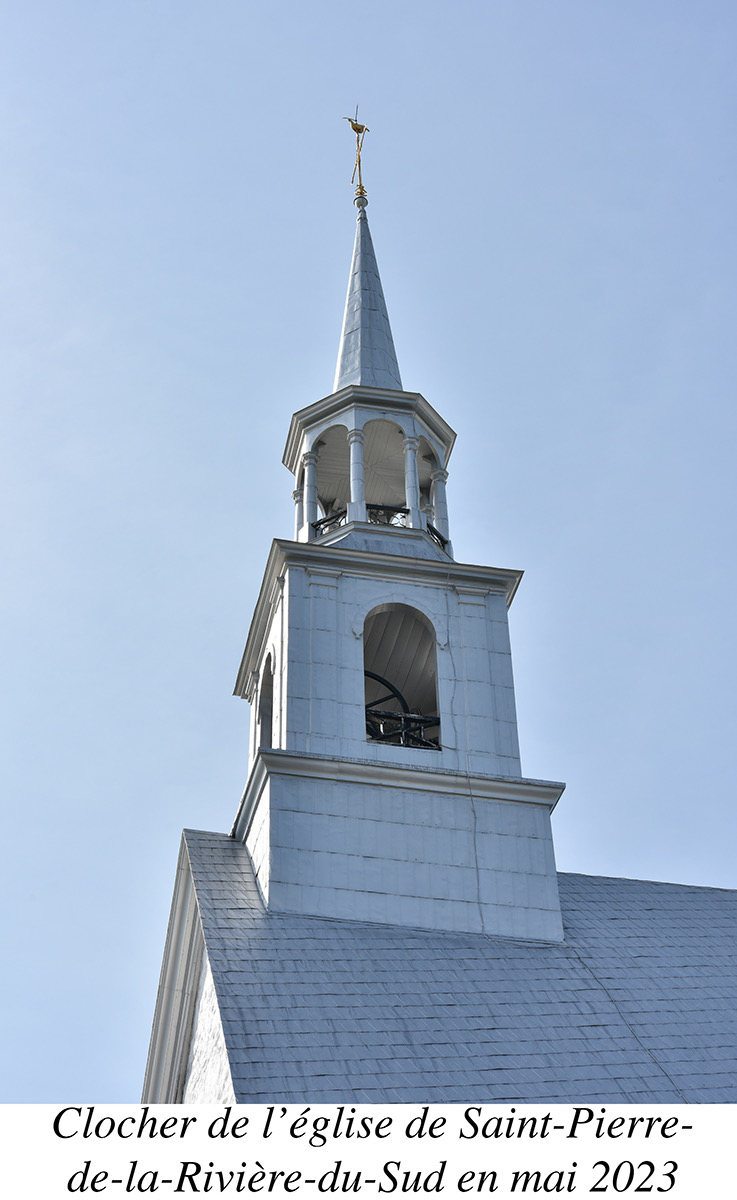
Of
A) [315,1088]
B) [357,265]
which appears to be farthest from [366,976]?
[357,265]

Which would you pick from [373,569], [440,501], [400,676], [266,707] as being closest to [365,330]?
[440,501]

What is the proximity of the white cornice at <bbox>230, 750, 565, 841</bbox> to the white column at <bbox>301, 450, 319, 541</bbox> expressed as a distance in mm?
5299

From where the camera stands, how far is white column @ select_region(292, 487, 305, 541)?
24894 mm

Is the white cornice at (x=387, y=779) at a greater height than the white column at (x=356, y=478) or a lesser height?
lesser

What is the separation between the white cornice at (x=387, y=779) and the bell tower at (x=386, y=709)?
24 mm

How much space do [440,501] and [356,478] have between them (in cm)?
186

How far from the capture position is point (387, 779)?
19969mm

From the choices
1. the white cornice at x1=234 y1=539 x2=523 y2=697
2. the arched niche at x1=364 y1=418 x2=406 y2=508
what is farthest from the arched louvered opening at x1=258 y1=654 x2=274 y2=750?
the arched niche at x1=364 y1=418 x2=406 y2=508

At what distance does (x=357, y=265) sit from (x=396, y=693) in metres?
10.1

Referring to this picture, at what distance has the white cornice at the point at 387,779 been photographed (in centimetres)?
1973

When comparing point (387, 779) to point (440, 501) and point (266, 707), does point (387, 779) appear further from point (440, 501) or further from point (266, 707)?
point (440, 501)

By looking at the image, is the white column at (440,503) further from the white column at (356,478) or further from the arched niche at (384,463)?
the white column at (356,478)

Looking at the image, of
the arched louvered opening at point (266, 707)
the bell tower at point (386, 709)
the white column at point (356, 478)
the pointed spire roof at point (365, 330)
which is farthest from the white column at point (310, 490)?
the arched louvered opening at point (266, 707)
